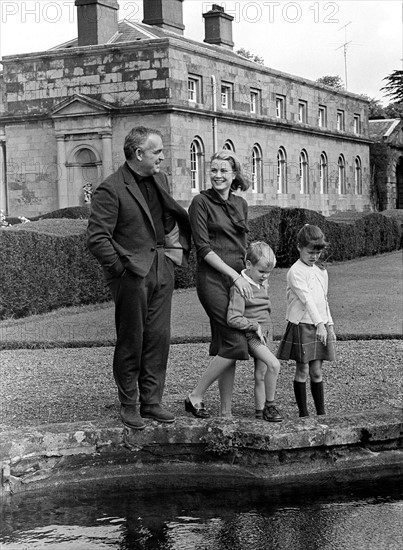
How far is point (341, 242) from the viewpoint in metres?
27.5

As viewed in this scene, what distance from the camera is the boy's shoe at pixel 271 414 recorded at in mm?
6543

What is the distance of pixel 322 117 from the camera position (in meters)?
45.5

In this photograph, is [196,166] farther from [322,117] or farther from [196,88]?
[322,117]

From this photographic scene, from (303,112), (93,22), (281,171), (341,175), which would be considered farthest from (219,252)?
(341,175)

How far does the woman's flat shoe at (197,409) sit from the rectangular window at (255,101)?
32411mm

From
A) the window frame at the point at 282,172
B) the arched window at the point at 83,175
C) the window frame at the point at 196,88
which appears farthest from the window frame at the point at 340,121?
the arched window at the point at 83,175

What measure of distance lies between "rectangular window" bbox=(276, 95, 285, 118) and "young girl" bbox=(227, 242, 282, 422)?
34609 millimetres

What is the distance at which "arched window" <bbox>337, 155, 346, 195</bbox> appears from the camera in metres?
47.4

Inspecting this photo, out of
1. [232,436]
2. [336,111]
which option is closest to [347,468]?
[232,436]

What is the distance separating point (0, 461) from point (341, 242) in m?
22.2

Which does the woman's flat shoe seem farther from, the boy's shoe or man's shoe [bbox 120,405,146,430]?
man's shoe [bbox 120,405,146,430]

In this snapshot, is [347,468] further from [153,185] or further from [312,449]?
[153,185]

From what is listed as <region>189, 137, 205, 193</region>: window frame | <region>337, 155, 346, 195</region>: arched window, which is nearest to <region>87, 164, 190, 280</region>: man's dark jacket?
<region>189, 137, 205, 193</region>: window frame

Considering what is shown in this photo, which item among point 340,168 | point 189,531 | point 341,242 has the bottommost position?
point 189,531
